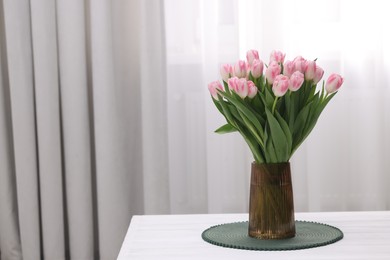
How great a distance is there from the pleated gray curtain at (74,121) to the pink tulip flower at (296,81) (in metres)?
1.37

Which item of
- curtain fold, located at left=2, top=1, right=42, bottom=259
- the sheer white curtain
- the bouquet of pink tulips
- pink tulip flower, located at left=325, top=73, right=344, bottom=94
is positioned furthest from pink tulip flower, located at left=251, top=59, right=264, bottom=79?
curtain fold, located at left=2, top=1, right=42, bottom=259

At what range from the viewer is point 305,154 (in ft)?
8.77

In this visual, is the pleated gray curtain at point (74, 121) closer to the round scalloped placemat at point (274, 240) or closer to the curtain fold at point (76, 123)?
the curtain fold at point (76, 123)

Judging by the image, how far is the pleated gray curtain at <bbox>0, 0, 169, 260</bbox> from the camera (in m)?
2.63

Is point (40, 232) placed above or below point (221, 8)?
below

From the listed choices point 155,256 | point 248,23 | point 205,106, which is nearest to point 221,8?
point 248,23

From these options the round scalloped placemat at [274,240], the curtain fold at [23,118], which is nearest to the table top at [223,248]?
the round scalloped placemat at [274,240]

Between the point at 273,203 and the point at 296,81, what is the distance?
262 millimetres

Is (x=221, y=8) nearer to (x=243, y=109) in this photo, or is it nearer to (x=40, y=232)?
(x=40, y=232)

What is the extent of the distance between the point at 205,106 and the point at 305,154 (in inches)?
17.5

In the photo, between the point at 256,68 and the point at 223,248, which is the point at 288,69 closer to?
the point at 256,68

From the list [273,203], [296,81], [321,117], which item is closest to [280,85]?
[296,81]

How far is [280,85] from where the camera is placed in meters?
1.31

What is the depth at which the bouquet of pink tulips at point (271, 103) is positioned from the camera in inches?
53.7
